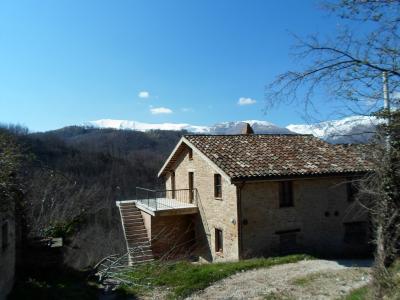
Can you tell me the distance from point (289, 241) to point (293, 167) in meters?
3.54

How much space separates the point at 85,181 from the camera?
6581cm

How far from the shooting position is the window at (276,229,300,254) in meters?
18.2

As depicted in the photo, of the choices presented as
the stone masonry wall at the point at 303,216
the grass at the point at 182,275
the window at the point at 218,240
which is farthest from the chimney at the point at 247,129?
the grass at the point at 182,275

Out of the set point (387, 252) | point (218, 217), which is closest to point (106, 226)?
point (218, 217)

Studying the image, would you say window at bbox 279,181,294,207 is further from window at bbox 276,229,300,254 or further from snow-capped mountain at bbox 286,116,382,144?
snow-capped mountain at bbox 286,116,382,144

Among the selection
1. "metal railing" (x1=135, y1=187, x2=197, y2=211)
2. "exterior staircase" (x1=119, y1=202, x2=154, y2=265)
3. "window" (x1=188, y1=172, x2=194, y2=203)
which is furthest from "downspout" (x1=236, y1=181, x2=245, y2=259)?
"window" (x1=188, y1=172, x2=194, y2=203)

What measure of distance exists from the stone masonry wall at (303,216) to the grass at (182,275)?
73.0 inches

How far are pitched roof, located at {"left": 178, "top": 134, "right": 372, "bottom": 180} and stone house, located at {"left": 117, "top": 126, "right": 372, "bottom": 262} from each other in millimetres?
49

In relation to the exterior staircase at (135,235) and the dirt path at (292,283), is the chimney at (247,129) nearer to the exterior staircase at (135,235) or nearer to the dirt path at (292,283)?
the exterior staircase at (135,235)

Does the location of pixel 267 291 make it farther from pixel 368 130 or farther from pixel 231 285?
pixel 368 130

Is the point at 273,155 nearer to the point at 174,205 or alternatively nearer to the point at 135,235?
the point at 174,205

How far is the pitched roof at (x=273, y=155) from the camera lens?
18.1 metres

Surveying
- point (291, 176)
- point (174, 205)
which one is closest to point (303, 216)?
point (291, 176)

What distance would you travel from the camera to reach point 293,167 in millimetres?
18703
